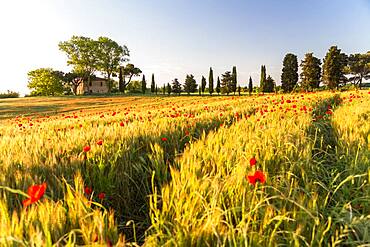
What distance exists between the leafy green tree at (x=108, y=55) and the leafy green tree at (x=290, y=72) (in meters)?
A: 43.7

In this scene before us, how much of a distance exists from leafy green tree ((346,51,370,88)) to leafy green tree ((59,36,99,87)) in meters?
68.6

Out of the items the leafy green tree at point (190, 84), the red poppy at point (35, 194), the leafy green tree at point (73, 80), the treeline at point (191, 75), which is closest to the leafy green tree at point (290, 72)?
the treeline at point (191, 75)

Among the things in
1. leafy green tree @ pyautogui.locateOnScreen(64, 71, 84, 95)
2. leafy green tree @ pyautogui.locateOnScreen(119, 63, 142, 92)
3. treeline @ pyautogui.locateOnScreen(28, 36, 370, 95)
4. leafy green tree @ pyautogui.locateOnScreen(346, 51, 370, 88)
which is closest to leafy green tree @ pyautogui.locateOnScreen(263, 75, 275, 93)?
treeline @ pyautogui.locateOnScreen(28, 36, 370, 95)

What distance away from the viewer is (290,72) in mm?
62281

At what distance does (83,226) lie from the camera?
4.00ft

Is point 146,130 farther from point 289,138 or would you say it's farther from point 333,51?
point 333,51

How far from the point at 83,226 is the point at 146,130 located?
2801 mm

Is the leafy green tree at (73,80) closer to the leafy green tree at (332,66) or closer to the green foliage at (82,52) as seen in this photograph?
the green foliage at (82,52)

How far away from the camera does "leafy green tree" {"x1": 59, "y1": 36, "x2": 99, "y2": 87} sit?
208 ft

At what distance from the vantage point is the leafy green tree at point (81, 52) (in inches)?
2491

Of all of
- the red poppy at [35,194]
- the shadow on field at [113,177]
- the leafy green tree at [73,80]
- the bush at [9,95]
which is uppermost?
the leafy green tree at [73,80]

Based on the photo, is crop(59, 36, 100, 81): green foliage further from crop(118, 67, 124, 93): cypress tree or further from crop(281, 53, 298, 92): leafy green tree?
crop(281, 53, 298, 92): leafy green tree

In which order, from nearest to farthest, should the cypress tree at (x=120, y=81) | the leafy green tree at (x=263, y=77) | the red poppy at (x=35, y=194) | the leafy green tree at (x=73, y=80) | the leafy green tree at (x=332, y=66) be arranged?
the red poppy at (x=35, y=194) < the leafy green tree at (x=332, y=66) < the leafy green tree at (x=263, y=77) < the cypress tree at (x=120, y=81) < the leafy green tree at (x=73, y=80)

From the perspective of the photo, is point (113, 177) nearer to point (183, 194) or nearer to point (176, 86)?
point (183, 194)
